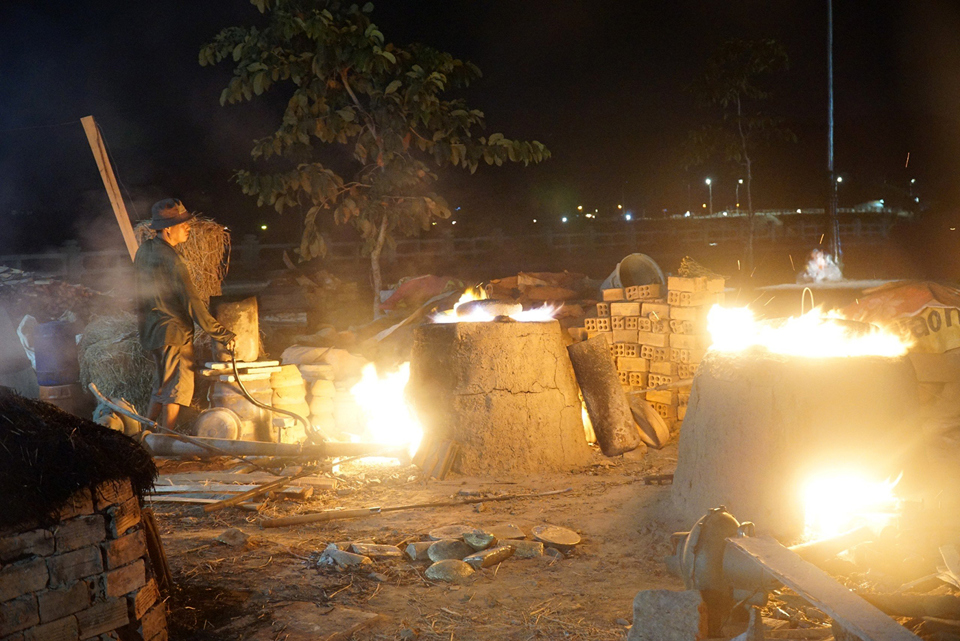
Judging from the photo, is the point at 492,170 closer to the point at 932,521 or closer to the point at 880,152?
the point at 880,152

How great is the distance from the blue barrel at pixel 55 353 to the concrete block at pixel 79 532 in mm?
5546

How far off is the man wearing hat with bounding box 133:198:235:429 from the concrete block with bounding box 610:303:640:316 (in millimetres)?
3935

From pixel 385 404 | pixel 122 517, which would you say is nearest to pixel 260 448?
pixel 385 404

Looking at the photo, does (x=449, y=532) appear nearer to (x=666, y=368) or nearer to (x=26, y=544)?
(x=26, y=544)

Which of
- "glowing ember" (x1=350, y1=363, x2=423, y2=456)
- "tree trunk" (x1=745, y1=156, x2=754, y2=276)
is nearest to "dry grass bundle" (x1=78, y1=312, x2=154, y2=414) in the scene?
"glowing ember" (x1=350, y1=363, x2=423, y2=456)

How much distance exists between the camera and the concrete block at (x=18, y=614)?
2.85 m

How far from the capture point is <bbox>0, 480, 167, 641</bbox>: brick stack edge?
291cm

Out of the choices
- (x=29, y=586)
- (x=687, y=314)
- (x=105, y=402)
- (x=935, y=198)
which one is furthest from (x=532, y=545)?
(x=935, y=198)

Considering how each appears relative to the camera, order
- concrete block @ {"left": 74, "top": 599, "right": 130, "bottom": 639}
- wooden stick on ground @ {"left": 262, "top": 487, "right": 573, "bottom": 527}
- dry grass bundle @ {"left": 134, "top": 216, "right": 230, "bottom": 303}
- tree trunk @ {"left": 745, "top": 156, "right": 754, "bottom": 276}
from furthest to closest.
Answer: tree trunk @ {"left": 745, "top": 156, "right": 754, "bottom": 276} → dry grass bundle @ {"left": 134, "top": 216, "right": 230, "bottom": 303} → wooden stick on ground @ {"left": 262, "top": 487, "right": 573, "bottom": 527} → concrete block @ {"left": 74, "top": 599, "right": 130, "bottom": 639}

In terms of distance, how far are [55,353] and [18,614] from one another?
19.0 feet

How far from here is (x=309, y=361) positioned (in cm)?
837

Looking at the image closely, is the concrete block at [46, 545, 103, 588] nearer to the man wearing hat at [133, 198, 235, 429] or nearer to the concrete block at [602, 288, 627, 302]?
the man wearing hat at [133, 198, 235, 429]

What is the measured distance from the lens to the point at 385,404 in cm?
771

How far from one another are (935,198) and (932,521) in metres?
40.4
